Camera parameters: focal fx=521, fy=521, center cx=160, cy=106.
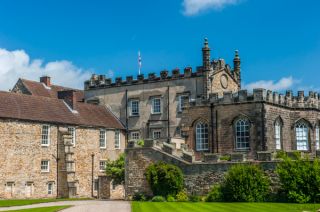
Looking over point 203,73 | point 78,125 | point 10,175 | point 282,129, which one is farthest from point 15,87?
point 282,129

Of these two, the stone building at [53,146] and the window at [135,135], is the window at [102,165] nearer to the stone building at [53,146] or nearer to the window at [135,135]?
the stone building at [53,146]

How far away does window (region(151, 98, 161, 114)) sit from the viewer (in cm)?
4978

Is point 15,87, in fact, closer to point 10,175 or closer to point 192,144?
point 10,175

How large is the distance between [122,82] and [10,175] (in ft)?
53.4

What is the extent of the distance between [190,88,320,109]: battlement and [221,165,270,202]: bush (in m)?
8.00

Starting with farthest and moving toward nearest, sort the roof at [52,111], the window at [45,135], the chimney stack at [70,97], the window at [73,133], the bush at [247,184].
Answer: the chimney stack at [70,97] → the window at [73,133] → the window at [45,135] → the roof at [52,111] → the bush at [247,184]

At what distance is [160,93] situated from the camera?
4956cm

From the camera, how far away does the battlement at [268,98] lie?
3762 cm

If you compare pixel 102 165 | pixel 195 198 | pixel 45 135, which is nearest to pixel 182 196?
pixel 195 198

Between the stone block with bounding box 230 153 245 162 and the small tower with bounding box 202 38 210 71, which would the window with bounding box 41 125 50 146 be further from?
the stone block with bounding box 230 153 245 162

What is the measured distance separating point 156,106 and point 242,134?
544 inches

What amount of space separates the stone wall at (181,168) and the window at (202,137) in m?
5.39

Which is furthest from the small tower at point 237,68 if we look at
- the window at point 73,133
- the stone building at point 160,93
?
the window at point 73,133

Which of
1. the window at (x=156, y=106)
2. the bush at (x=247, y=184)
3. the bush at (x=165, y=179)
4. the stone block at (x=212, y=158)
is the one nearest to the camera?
the bush at (x=247, y=184)
